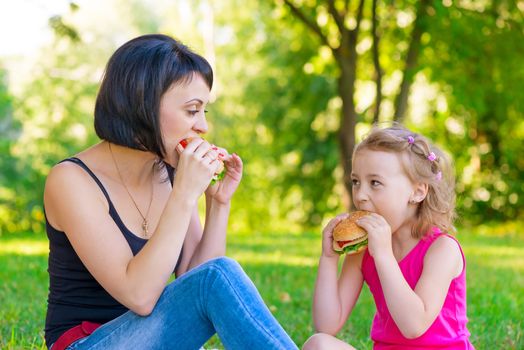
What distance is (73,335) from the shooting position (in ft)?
8.80

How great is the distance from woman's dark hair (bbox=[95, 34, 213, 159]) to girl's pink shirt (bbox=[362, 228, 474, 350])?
1.05 m

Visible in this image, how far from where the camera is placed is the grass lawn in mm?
4074

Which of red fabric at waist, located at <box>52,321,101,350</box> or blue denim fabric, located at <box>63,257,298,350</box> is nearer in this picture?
blue denim fabric, located at <box>63,257,298,350</box>

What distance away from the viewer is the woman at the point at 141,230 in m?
2.48

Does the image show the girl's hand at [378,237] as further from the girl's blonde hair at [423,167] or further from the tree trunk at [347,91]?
the tree trunk at [347,91]

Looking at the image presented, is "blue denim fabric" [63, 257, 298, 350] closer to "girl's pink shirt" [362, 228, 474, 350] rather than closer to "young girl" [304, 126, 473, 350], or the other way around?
"young girl" [304, 126, 473, 350]

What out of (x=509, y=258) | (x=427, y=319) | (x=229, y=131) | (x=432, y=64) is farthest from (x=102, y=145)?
(x=229, y=131)

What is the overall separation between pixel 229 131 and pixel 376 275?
1694cm

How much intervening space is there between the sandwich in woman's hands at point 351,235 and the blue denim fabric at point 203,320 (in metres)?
0.49

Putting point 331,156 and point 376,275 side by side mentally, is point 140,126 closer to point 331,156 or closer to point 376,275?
point 376,275

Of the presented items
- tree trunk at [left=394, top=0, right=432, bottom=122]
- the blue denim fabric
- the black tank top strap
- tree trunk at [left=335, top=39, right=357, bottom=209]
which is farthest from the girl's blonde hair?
tree trunk at [left=335, top=39, right=357, bottom=209]

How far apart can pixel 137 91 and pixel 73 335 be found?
0.91 metres

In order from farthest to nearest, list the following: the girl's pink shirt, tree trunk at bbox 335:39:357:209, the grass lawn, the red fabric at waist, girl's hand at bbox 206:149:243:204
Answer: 1. tree trunk at bbox 335:39:357:209
2. the grass lawn
3. girl's hand at bbox 206:149:243:204
4. the girl's pink shirt
5. the red fabric at waist

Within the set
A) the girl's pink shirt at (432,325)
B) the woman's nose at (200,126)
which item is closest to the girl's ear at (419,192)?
the girl's pink shirt at (432,325)
